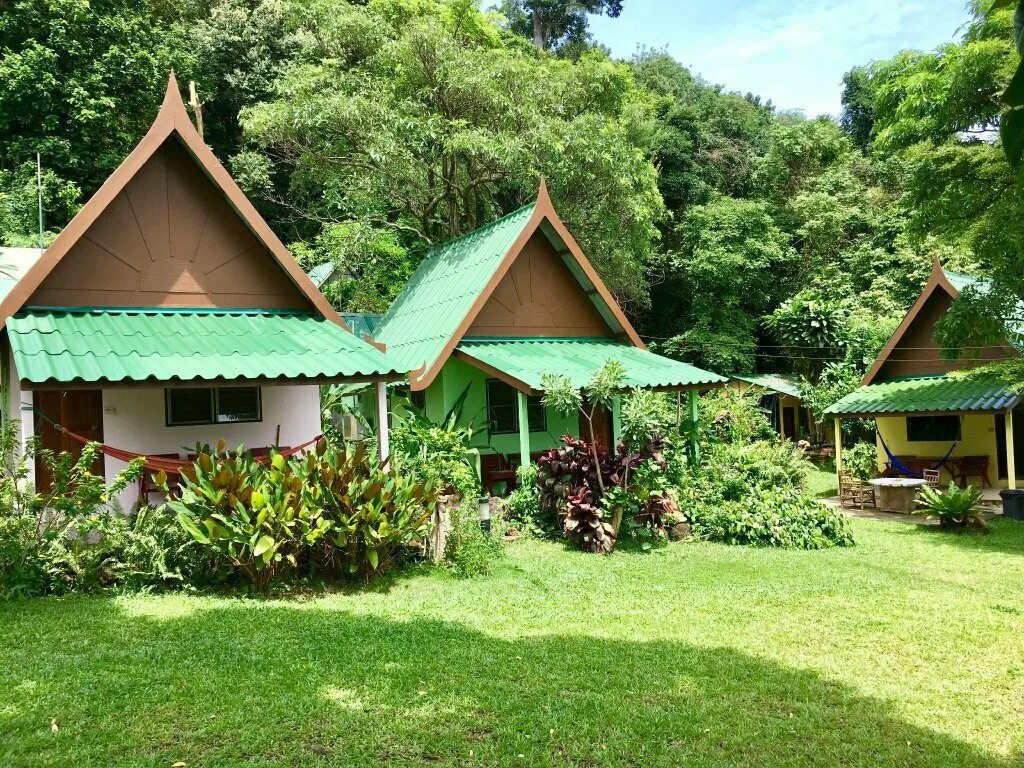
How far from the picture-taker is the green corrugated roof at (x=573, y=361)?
1349cm

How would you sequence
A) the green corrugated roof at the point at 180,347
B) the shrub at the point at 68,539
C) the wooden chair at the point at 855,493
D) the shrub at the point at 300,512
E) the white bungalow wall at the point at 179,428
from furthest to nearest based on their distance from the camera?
1. the wooden chair at the point at 855,493
2. the white bungalow wall at the point at 179,428
3. the green corrugated roof at the point at 180,347
4. the shrub at the point at 300,512
5. the shrub at the point at 68,539

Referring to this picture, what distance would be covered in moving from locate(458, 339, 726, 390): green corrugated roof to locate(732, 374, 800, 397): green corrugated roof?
41.3 feet

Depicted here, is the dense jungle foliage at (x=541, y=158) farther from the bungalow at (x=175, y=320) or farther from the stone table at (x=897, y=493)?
the bungalow at (x=175, y=320)

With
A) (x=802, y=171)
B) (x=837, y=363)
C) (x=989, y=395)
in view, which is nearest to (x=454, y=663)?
(x=989, y=395)

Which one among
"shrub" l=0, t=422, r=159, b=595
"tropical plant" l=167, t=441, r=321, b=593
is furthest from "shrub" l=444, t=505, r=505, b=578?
"shrub" l=0, t=422, r=159, b=595

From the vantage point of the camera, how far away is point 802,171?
36.2m

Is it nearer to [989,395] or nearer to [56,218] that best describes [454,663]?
[989,395]

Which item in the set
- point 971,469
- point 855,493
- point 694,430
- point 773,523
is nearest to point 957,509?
point 855,493

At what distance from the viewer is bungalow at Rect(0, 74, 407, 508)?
969 centimetres

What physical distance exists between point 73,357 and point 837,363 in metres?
24.2

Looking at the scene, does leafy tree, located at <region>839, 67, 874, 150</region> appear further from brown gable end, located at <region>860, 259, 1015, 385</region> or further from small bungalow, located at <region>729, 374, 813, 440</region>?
brown gable end, located at <region>860, 259, 1015, 385</region>

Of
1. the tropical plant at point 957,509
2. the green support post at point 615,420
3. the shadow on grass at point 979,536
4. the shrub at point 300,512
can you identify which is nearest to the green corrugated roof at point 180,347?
the shrub at point 300,512

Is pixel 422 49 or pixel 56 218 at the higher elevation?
pixel 422 49

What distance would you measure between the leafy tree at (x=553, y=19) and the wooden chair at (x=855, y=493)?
31654 mm
